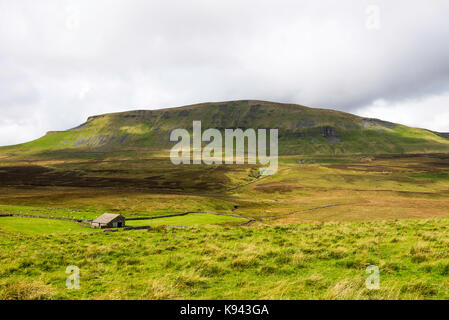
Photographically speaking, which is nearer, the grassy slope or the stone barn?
the grassy slope

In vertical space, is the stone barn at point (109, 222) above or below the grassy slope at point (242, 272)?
below

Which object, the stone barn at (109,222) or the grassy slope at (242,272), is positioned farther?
the stone barn at (109,222)

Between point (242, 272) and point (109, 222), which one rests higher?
point (242, 272)

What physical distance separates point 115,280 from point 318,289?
7.28 meters

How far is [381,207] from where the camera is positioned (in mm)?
61656

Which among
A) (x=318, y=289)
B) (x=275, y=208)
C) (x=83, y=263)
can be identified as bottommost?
(x=275, y=208)

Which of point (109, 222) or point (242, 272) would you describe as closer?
point (242, 272)

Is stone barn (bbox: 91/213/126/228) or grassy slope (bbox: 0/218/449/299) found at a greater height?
grassy slope (bbox: 0/218/449/299)
